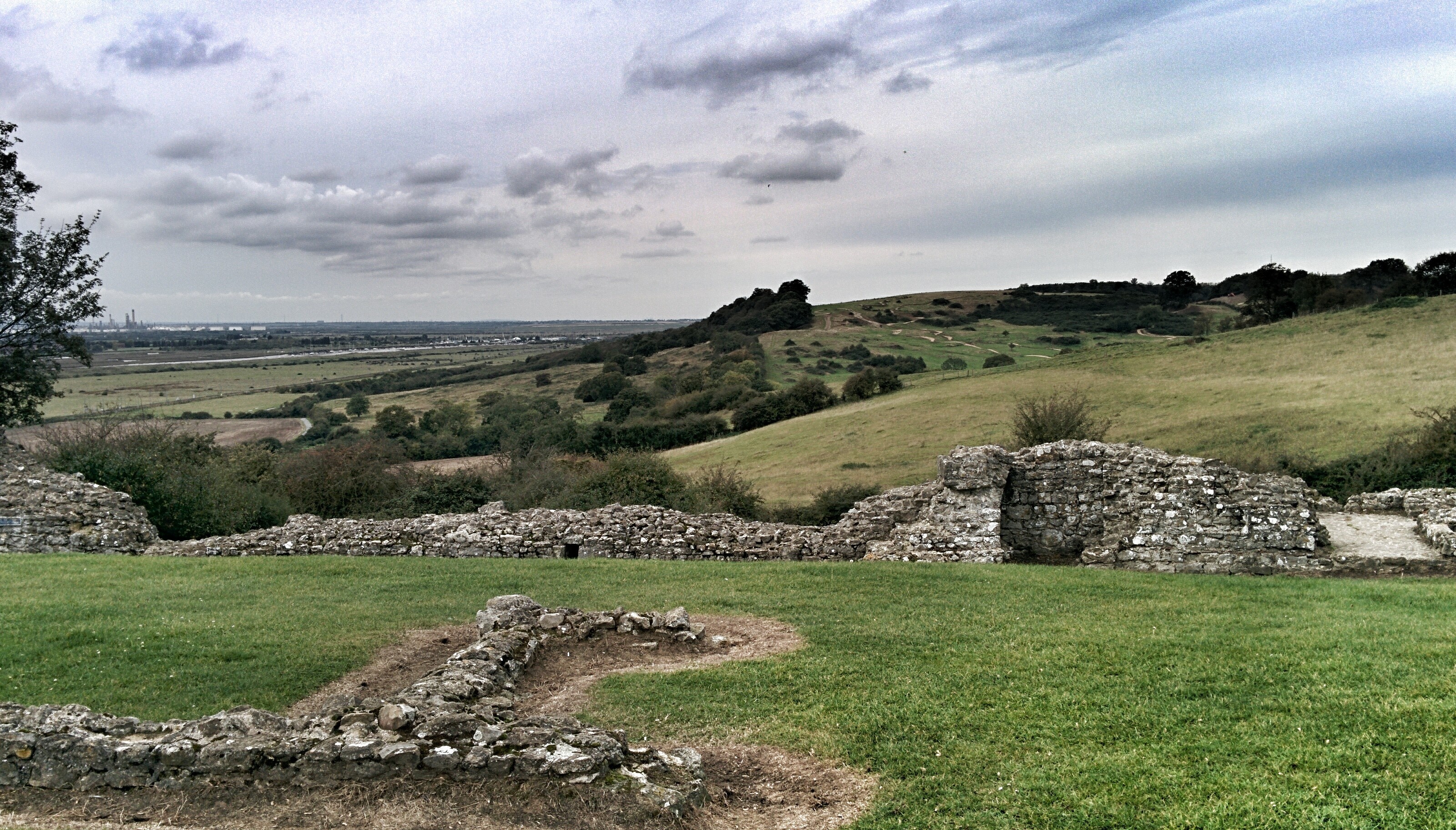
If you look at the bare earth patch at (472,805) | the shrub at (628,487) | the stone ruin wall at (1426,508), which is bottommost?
the shrub at (628,487)

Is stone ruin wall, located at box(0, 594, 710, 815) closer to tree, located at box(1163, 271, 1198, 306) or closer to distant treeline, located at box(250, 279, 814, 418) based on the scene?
distant treeline, located at box(250, 279, 814, 418)

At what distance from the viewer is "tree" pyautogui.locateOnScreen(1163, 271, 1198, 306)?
11581 cm

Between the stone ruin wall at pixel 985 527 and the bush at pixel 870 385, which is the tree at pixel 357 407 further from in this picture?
the stone ruin wall at pixel 985 527

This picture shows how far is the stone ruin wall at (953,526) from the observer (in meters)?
17.3

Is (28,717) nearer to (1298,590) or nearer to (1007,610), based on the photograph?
(1007,610)

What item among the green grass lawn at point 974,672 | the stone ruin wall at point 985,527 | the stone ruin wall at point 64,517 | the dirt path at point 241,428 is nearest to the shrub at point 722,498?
the stone ruin wall at point 985,527

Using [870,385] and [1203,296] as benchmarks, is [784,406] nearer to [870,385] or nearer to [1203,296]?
[870,385]

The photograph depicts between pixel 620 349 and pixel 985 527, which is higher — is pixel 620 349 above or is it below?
above

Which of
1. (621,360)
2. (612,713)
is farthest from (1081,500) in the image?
(621,360)

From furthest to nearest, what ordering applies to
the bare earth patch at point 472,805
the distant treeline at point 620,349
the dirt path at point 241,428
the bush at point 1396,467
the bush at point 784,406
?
the distant treeline at point 620,349
the bush at point 784,406
the dirt path at point 241,428
the bush at point 1396,467
the bare earth patch at point 472,805

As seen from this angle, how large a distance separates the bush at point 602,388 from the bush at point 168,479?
56377 mm

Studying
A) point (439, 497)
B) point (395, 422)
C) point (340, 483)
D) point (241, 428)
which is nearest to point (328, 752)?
point (439, 497)

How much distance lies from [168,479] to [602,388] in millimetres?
65543

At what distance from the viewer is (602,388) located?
292 feet
